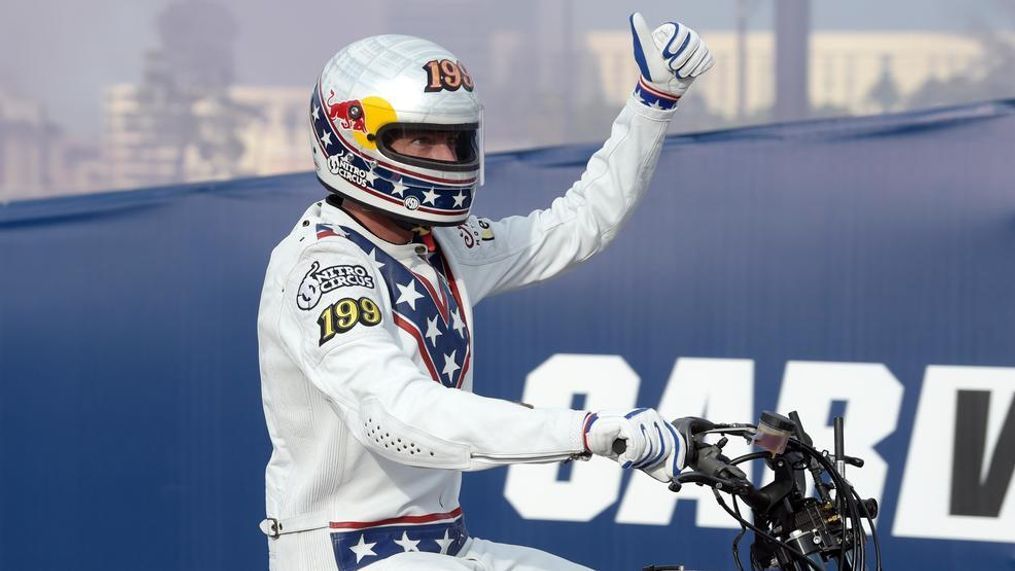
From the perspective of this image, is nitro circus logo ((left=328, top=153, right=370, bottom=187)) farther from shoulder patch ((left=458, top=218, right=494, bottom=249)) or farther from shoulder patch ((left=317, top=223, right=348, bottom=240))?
shoulder patch ((left=458, top=218, right=494, bottom=249))

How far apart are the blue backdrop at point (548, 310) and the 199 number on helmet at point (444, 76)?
2.15 meters

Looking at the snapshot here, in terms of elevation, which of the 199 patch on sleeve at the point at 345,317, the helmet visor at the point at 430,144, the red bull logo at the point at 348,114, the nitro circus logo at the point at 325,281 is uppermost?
A: the red bull logo at the point at 348,114

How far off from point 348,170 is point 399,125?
6.5 inches

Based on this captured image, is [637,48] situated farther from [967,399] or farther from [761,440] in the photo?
[967,399]

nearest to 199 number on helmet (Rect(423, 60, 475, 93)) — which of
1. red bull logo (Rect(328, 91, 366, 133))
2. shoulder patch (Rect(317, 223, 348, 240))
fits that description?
red bull logo (Rect(328, 91, 366, 133))

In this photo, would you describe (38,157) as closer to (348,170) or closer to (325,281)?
(348,170)

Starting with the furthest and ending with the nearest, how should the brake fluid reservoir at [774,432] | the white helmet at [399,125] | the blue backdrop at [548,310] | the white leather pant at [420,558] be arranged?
the blue backdrop at [548,310] → the white helmet at [399,125] → the white leather pant at [420,558] → the brake fluid reservoir at [774,432]

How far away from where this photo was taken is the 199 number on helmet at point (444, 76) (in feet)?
10.2

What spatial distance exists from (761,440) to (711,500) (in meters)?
2.53

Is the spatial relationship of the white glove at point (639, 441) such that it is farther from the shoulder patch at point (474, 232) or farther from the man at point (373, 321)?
the shoulder patch at point (474, 232)

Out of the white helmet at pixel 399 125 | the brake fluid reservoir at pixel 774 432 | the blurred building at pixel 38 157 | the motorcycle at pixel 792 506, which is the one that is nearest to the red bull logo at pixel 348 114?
the white helmet at pixel 399 125

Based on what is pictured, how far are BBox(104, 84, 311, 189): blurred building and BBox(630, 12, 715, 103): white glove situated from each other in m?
2.56

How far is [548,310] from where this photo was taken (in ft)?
17.6

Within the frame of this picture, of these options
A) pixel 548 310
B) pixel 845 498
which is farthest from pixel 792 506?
pixel 548 310
